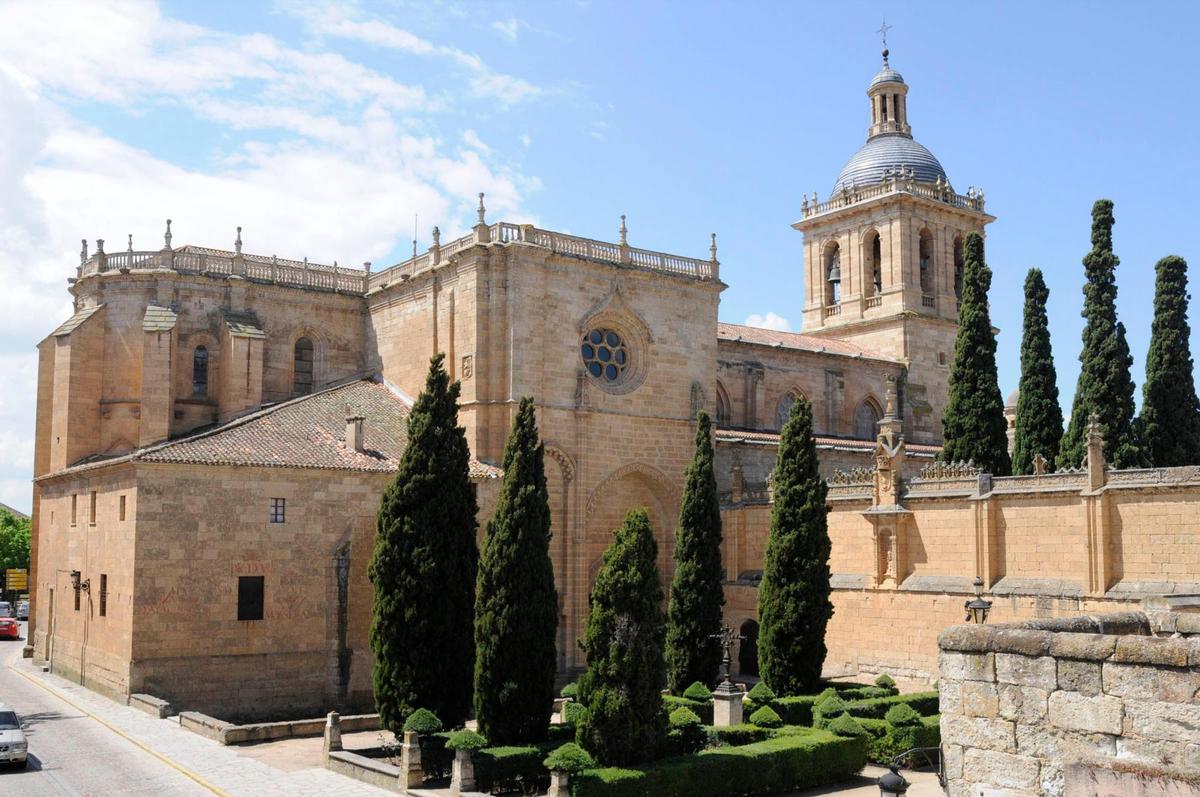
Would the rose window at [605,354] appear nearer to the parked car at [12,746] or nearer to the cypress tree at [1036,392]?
the cypress tree at [1036,392]

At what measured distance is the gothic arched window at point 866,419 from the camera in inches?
1796

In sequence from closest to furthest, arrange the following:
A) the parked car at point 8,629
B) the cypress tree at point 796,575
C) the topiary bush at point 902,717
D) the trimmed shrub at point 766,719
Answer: the topiary bush at point 902,717 < the trimmed shrub at point 766,719 < the cypress tree at point 796,575 < the parked car at point 8,629

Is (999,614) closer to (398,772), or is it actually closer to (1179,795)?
(398,772)

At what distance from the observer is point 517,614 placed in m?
20.3

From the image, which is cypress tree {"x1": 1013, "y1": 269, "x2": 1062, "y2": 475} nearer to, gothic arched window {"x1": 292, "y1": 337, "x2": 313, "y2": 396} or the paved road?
gothic arched window {"x1": 292, "y1": 337, "x2": 313, "y2": 396}

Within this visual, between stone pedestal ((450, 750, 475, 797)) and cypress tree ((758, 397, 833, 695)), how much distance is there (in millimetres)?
10523

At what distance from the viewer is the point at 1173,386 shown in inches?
1257

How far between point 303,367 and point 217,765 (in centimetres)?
1831

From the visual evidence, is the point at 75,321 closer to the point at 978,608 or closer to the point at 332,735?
the point at 332,735

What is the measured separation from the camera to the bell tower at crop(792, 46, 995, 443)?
48344 millimetres

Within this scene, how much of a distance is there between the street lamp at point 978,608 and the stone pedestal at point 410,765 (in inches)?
382

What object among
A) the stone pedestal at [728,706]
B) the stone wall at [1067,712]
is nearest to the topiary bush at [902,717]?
the stone pedestal at [728,706]

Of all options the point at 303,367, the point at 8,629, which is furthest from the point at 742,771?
the point at 8,629

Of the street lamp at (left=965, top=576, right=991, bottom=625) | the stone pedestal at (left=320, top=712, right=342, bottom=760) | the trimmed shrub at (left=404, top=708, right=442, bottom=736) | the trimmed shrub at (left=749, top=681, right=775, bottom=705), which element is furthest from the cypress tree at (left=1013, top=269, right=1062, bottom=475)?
the stone pedestal at (left=320, top=712, right=342, bottom=760)
